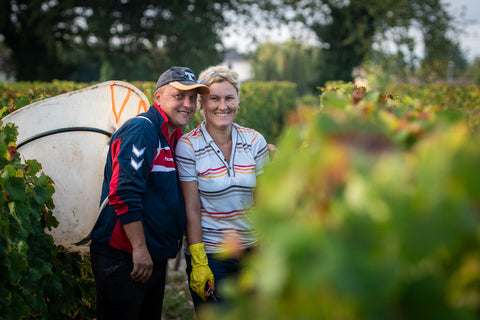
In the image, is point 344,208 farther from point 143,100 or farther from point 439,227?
point 143,100

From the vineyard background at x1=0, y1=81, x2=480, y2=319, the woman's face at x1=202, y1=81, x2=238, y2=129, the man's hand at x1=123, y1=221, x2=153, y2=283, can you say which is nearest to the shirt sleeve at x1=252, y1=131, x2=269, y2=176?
the woman's face at x1=202, y1=81, x2=238, y2=129

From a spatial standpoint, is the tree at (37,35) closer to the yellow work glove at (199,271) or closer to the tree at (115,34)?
the tree at (115,34)

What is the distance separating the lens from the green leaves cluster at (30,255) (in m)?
2.42

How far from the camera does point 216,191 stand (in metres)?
2.60

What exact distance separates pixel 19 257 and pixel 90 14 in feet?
85.4

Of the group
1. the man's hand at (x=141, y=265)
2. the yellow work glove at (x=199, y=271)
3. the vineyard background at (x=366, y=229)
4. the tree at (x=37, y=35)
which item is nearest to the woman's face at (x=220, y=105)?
the yellow work glove at (x=199, y=271)

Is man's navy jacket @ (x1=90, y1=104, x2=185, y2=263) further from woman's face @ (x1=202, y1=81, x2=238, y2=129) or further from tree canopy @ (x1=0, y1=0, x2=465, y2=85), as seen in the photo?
tree canopy @ (x1=0, y1=0, x2=465, y2=85)

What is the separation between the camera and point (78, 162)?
10.7 feet

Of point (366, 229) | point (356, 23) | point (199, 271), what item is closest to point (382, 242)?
point (366, 229)

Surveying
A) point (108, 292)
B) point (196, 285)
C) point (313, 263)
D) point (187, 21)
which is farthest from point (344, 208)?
point (187, 21)

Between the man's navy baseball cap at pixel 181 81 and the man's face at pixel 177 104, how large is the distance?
0.04m

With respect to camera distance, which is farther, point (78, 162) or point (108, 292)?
point (78, 162)

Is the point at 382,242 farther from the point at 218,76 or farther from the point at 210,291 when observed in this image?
the point at 218,76

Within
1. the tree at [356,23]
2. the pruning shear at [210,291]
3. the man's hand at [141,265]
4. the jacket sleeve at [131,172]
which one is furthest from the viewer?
the tree at [356,23]
